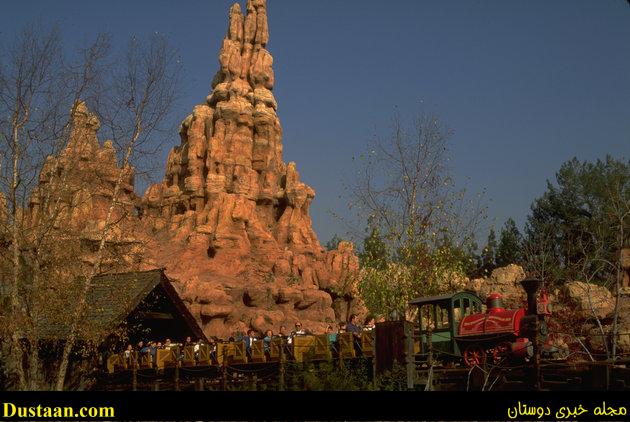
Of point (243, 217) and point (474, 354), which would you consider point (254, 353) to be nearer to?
point (474, 354)

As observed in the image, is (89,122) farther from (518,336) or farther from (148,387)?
(518,336)

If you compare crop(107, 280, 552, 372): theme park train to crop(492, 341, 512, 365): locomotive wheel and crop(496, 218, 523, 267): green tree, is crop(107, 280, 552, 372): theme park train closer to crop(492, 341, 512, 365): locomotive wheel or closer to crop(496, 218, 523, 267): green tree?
crop(492, 341, 512, 365): locomotive wheel

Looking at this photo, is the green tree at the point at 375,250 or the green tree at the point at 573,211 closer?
the green tree at the point at 375,250

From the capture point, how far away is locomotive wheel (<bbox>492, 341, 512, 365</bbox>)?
16964mm

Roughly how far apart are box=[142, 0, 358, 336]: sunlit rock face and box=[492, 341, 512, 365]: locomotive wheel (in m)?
27.5

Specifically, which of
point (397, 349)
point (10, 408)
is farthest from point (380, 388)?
point (10, 408)

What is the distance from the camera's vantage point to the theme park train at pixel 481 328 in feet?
54.0

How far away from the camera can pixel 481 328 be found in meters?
17.8

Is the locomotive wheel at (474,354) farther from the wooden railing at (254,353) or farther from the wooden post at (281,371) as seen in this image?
Result: the wooden post at (281,371)

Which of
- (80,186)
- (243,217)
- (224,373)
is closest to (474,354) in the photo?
(224,373)

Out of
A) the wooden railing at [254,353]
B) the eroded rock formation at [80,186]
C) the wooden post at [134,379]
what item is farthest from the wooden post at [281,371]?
the wooden post at [134,379]

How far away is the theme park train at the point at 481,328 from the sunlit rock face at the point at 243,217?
26129mm

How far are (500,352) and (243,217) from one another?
125ft

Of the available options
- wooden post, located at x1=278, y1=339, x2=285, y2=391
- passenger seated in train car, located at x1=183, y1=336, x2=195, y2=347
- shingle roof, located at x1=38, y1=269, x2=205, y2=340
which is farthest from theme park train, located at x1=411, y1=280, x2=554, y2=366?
shingle roof, located at x1=38, y1=269, x2=205, y2=340
